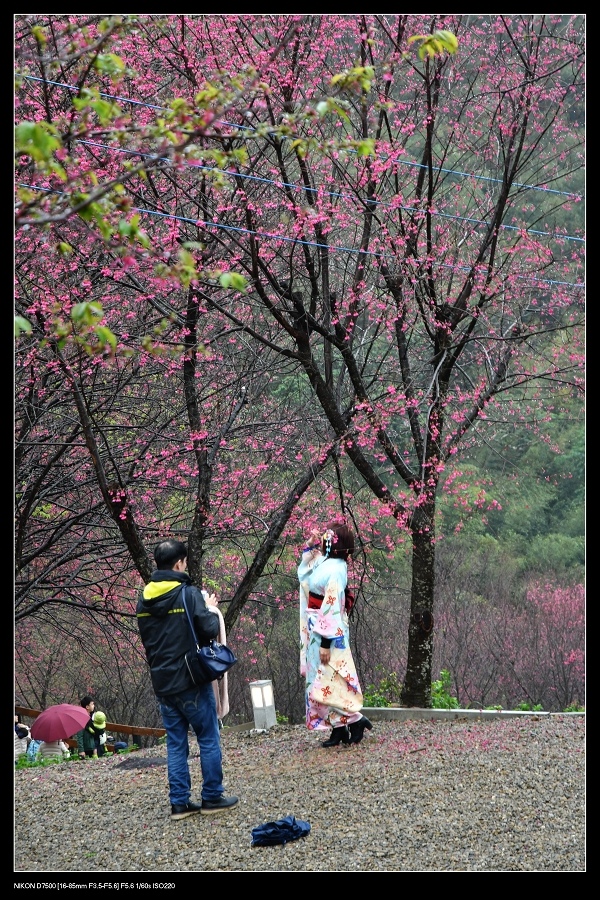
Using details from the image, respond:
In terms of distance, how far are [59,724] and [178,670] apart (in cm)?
445

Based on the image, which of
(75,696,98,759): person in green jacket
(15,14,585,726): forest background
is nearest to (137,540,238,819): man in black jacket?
(15,14,585,726): forest background

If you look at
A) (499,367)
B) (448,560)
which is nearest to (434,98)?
(499,367)

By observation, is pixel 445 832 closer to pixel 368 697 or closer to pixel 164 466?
pixel 368 697

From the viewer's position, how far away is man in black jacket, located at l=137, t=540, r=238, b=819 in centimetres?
460

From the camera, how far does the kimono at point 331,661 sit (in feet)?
19.2

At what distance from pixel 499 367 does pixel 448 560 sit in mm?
9717

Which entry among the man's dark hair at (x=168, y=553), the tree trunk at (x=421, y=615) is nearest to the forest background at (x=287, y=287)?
the tree trunk at (x=421, y=615)

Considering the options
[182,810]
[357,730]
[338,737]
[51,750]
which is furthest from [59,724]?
[182,810]

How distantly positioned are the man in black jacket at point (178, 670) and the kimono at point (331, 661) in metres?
1.23

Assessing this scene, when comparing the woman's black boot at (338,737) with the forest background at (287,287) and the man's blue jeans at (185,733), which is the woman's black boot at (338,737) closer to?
the man's blue jeans at (185,733)

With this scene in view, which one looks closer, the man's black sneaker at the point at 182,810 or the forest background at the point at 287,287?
the man's black sneaker at the point at 182,810

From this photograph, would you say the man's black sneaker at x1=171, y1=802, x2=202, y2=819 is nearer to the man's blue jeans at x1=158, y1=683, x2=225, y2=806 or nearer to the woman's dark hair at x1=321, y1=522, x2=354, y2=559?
the man's blue jeans at x1=158, y1=683, x2=225, y2=806

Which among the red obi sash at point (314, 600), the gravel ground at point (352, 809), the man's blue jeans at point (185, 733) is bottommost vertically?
the gravel ground at point (352, 809)

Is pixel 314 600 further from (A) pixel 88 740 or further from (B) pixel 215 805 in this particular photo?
(A) pixel 88 740
